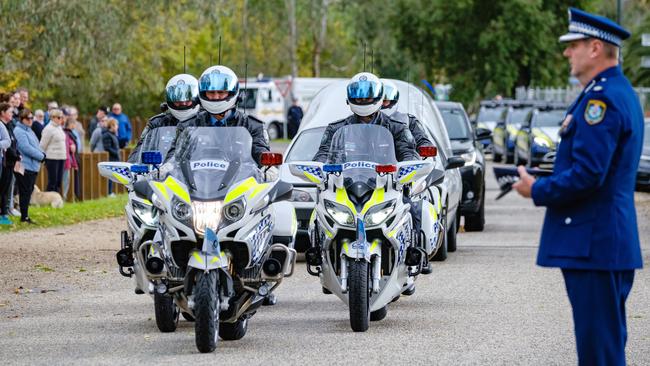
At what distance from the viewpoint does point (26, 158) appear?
21.5 m

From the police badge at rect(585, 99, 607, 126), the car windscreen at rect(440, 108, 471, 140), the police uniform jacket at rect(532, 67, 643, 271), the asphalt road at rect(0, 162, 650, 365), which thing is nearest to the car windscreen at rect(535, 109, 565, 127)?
the car windscreen at rect(440, 108, 471, 140)

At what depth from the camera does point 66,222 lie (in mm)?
22328

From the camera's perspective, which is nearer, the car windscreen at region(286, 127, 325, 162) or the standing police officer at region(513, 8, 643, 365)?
the standing police officer at region(513, 8, 643, 365)

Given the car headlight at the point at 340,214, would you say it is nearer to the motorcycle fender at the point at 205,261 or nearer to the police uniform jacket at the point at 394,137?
the police uniform jacket at the point at 394,137

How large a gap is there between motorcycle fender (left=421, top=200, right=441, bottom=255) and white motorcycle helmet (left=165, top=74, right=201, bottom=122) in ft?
6.19

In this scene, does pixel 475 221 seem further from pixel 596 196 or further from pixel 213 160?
pixel 596 196

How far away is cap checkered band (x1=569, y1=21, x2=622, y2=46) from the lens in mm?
6582

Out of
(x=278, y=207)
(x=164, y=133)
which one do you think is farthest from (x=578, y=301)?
(x=164, y=133)

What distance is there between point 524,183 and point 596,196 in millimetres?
315

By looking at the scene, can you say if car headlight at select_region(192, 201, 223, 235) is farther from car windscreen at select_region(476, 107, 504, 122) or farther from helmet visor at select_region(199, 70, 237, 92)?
car windscreen at select_region(476, 107, 504, 122)

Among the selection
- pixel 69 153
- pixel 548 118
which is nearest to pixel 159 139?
pixel 69 153

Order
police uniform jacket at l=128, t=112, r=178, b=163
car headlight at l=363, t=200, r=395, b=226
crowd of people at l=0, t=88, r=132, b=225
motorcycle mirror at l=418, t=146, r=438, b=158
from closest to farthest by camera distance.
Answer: car headlight at l=363, t=200, r=395, b=226, police uniform jacket at l=128, t=112, r=178, b=163, motorcycle mirror at l=418, t=146, r=438, b=158, crowd of people at l=0, t=88, r=132, b=225

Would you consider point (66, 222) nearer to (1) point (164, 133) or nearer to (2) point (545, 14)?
(1) point (164, 133)

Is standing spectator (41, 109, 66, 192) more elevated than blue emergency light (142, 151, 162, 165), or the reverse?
blue emergency light (142, 151, 162, 165)
